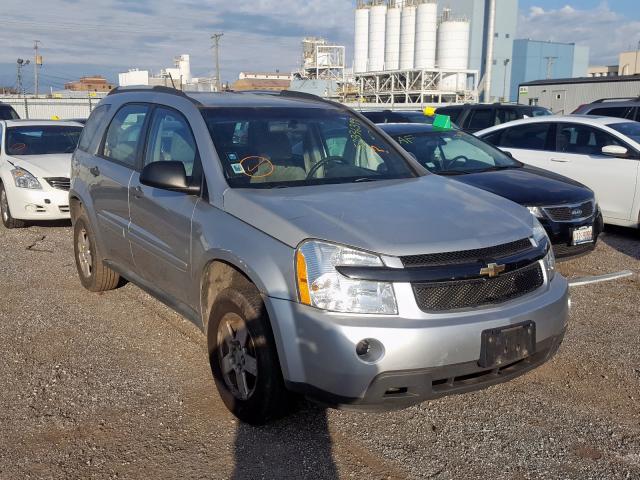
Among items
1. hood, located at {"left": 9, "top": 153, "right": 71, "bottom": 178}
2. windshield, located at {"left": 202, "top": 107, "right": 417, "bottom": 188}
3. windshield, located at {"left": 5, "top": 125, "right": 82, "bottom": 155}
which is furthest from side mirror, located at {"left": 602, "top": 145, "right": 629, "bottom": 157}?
windshield, located at {"left": 5, "top": 125, "right": 82, "bottom": 155}

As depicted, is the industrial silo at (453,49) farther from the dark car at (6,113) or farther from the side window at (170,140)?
the side window at (170,140)

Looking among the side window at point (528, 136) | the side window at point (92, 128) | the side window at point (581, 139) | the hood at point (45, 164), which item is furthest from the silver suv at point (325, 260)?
the side window at point (528, 136)

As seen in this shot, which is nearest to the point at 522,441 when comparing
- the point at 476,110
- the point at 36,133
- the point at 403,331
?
the point at 403,331

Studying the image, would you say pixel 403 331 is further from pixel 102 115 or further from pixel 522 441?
pixel 102 115

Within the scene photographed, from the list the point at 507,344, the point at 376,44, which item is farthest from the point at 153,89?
the point at 376,44

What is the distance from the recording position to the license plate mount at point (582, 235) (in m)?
6.31

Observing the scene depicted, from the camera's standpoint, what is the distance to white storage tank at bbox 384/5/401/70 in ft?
217

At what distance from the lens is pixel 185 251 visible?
13.1 feet

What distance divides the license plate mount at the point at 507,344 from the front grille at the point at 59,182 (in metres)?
7.56

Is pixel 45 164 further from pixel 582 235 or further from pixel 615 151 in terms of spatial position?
pixel 615 151

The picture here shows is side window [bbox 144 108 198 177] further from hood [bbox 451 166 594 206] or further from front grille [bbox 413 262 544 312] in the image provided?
hood [bbox 451 166 594 206]

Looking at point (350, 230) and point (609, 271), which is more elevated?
point (350, 230)

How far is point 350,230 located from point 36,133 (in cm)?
869

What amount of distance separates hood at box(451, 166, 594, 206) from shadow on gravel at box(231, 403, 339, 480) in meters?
3.47
